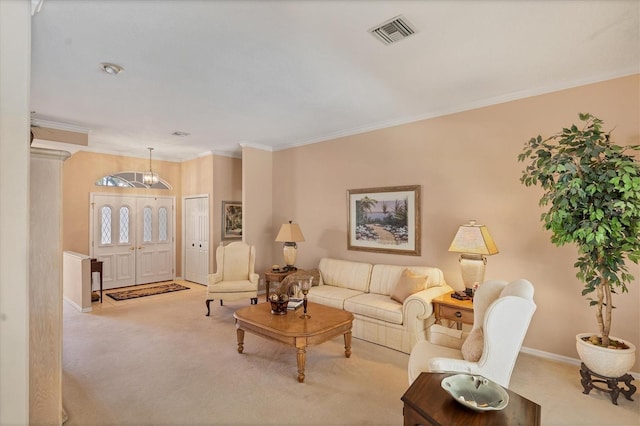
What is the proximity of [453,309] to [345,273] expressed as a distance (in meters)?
1.75

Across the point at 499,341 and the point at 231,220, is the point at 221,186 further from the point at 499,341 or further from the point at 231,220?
the point at 499,341

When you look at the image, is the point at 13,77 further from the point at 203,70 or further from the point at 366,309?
the point at 366,309

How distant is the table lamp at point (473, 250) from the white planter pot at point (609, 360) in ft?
3.35

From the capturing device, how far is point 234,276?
5137mm

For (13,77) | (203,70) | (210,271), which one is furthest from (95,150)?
(13,77)

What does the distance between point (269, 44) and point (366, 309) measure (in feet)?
9.64

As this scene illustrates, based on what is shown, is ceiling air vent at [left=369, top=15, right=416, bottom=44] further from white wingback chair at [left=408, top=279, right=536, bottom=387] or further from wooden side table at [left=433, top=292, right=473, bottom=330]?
wooden side table at [left=433, top=292, right=473, bottom=330]

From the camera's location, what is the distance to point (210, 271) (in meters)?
6.76

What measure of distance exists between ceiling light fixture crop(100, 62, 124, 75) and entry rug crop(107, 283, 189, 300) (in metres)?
4.29

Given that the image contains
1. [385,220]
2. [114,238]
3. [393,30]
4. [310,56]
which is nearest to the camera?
[393,30]

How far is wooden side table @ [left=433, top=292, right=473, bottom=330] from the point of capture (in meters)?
3.18

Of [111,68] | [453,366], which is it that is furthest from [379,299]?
[111,68]

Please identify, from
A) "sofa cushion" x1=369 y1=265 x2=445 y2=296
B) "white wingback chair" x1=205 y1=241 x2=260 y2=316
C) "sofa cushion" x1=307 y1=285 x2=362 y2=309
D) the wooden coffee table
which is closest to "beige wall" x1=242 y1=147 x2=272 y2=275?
"white wingback chair" x1=205 y1=241 x2=260 y2=316

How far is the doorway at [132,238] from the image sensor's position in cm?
646
